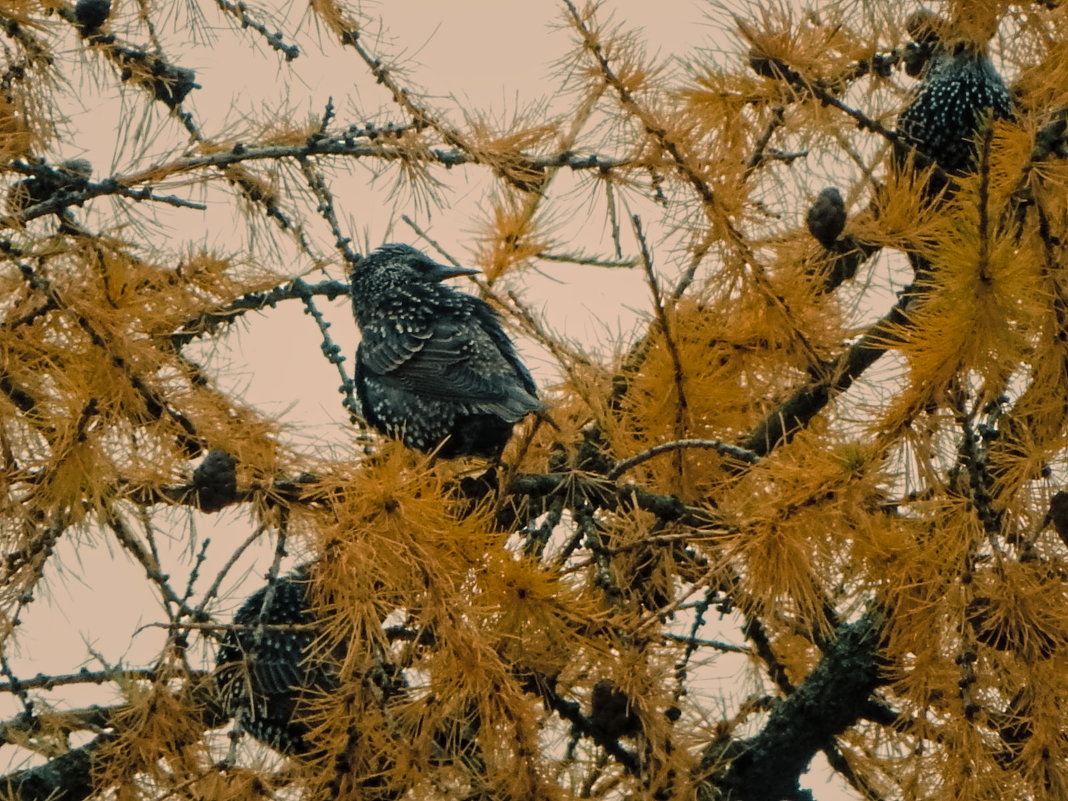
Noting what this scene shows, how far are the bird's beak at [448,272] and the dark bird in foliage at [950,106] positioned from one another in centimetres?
104

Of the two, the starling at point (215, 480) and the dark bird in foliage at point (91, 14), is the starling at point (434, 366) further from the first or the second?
the starling at point (215, 480)

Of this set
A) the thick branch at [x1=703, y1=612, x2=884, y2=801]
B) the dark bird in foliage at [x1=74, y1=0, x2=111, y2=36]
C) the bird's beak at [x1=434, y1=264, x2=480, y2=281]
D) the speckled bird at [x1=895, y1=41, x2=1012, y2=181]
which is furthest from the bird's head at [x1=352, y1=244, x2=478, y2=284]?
the thick branch at [x1=703, y1=612, x2=884, y2=801]

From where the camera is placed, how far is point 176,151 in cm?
259

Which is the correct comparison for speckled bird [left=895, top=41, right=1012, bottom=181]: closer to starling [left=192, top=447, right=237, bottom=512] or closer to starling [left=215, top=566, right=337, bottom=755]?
starling [left=192, top=447, right=237, bottom=512]

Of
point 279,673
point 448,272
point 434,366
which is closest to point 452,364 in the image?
point 434,366

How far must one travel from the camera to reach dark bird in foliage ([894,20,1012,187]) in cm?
295

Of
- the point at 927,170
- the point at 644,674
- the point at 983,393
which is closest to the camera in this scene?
the point at 983,393

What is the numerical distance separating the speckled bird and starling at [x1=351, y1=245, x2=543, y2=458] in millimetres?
1031

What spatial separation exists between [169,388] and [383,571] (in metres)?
0.50

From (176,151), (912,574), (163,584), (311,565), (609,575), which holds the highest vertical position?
(176,151)

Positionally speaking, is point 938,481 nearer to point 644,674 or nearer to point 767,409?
point 644,674

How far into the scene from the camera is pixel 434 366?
12.5 ft

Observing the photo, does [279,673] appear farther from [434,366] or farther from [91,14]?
[91,14]

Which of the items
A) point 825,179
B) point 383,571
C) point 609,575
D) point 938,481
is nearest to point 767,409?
point 825,179
